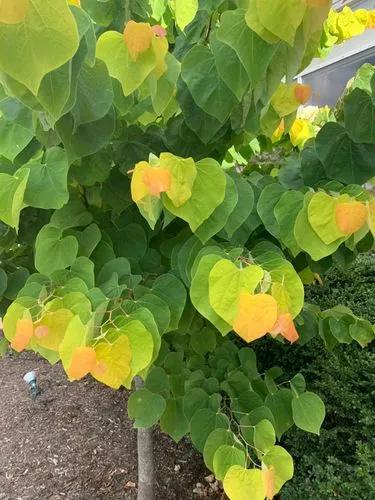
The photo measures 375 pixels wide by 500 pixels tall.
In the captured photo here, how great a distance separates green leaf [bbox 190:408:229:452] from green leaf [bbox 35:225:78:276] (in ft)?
1.67

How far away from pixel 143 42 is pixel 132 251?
0.49 m

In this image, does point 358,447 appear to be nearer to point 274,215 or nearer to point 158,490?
point 158,490

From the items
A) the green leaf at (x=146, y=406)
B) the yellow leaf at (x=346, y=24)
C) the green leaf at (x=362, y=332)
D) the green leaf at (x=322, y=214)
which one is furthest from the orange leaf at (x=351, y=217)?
the yellow leaf at (x=346, y=24)

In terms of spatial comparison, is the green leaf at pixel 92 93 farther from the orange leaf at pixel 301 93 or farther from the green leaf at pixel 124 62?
the orange leaf at pixel 301 93

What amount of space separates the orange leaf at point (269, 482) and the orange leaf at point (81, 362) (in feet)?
1.48

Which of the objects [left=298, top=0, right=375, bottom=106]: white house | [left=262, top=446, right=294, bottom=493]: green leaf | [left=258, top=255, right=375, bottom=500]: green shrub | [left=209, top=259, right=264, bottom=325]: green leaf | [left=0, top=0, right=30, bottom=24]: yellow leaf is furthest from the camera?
[left=298, top=0, right=375, bottom=106]: white house

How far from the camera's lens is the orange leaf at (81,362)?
0.59 metres

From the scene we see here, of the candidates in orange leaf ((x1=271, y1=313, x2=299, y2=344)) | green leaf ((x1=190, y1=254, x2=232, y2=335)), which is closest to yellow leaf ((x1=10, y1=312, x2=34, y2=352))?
green leaf ((x1=190, y1=254, x2=232, y2=335))

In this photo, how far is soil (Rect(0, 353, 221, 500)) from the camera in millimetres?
2035

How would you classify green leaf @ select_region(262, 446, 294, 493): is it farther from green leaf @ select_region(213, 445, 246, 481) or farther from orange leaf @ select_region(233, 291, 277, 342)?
orange leaf @ select_region(233, 291, 277, 342)

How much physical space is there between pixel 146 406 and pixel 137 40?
2.79 feet

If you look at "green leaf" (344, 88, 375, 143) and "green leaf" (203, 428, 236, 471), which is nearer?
"green leaf" (344, 88, 375, 143)

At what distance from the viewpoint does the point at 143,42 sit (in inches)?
25.2

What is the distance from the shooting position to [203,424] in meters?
1.11
